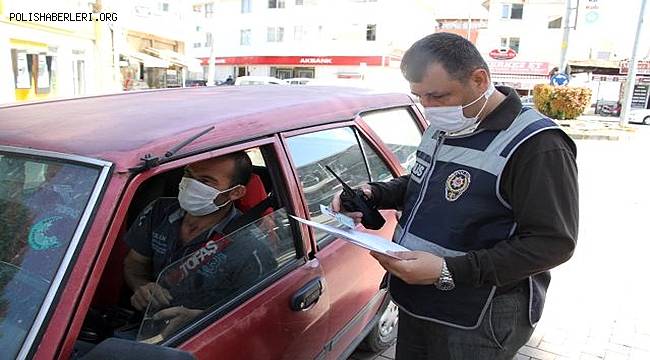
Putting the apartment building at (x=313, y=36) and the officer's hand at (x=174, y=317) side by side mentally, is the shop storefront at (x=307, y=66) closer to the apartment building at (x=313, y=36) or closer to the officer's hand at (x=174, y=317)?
the apartment building at (x=313, y=36)

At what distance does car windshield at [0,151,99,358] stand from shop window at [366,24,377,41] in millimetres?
38194

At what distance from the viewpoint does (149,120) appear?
1.73 m

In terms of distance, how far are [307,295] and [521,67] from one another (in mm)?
39899

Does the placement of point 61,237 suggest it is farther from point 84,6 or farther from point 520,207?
point 84,6

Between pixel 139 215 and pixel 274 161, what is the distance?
70cm

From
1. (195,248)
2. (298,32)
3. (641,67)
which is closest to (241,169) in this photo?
(195,248)

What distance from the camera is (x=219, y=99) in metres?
2.30

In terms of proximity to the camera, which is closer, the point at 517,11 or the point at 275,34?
the point at 517,11

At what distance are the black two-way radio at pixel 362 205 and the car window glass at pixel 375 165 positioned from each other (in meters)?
0.66

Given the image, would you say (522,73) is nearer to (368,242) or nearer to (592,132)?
(592,132)

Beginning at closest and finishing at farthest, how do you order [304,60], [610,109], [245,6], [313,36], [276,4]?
[610,109] < [313,36] < [304,60] < [276,4] < [245,6]

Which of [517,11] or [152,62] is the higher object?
[517,11]

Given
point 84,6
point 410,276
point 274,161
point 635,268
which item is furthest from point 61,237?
point 84,6

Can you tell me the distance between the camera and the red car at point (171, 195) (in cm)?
128
